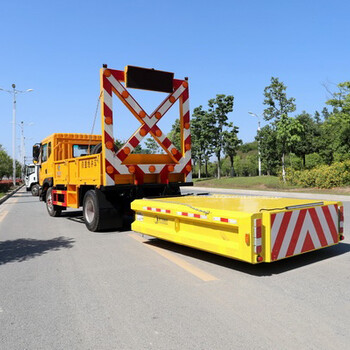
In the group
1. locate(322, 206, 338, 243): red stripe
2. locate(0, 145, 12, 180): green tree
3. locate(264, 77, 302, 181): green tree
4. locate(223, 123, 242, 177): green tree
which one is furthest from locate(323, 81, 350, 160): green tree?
locate(0, 145, 12, 180): green tree

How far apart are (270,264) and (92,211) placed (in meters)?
4.89

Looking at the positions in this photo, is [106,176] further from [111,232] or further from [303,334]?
[303,334]

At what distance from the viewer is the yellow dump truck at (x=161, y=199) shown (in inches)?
191

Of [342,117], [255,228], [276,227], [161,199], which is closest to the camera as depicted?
[255,228]

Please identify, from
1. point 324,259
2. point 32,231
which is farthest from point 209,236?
point 32,231

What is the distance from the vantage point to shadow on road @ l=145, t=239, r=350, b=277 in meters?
5.03

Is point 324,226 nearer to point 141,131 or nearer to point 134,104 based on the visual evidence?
point 141,131

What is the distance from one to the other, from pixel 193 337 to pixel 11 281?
9.80ft

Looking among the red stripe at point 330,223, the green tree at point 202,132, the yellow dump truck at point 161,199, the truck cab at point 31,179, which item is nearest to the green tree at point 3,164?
the truck cab at point 31,179

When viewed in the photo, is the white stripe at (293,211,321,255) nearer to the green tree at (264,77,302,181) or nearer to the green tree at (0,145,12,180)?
the green tree at (264,77,302,181)

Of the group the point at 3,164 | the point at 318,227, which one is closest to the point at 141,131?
the point at 318,227

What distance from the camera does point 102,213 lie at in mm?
8359

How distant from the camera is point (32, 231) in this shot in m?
9.09

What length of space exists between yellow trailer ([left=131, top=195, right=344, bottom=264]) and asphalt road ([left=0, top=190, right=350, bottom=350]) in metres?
0.32
